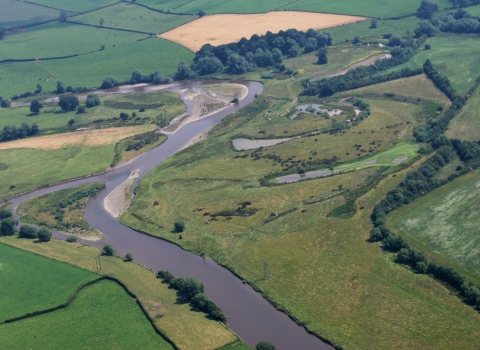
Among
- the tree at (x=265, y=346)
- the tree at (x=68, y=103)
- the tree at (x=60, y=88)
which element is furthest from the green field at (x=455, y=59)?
the tree at (x=265, y=346)

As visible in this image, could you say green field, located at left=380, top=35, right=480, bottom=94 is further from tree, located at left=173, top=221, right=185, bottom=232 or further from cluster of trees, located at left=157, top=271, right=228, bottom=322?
cluster of trees, located at left=157, top=271, right=228, bottom=322

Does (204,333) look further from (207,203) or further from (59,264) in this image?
(207,203)

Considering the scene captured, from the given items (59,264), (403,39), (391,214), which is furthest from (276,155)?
(403,39)

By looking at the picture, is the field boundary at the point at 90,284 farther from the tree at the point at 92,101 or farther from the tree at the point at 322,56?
the tree at the point at 322,56

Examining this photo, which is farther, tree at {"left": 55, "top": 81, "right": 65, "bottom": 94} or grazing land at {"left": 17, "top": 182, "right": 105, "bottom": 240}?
tree at {"left": 55, "top": 81, "right": 65, "bottom": 94}

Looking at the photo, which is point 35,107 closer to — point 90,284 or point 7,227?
Result: point 7,227

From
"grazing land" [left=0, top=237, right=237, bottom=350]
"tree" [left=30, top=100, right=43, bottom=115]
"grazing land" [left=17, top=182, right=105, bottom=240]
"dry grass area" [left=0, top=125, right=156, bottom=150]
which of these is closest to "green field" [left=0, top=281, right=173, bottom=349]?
"grazing land" [left=0, top=237, right=237, bottom=350]
